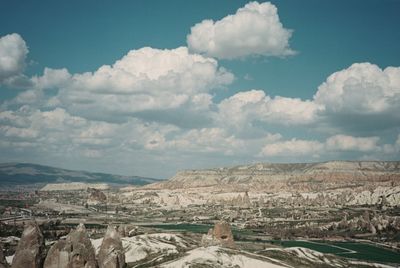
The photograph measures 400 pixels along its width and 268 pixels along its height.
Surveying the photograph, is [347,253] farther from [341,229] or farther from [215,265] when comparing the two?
[215,265]

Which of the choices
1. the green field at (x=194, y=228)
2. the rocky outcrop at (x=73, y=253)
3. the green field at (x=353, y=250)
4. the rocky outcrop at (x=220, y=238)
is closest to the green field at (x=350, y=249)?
the green field at (x=353, y=250)

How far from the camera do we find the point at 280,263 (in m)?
87.9

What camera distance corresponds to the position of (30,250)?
47.8 metres

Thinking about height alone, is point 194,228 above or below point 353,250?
below

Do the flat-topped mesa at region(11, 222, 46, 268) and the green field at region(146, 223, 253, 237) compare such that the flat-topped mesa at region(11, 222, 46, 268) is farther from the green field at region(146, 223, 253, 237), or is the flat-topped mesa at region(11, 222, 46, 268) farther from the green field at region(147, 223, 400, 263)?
the green field at region(146, 223, 253, 237)

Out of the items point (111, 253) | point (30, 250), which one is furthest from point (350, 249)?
point (30, 250)

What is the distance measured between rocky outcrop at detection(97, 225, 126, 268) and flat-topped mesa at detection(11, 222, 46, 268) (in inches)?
263

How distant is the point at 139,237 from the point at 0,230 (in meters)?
58.4

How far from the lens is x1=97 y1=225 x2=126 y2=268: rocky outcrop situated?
52.7 meters

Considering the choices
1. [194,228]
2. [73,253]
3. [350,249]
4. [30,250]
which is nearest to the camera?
[73,253]

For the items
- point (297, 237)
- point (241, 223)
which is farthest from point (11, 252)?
point (241, 223)

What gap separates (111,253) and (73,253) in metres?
6.72

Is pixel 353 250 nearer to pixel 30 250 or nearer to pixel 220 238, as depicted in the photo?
pixel 220 238

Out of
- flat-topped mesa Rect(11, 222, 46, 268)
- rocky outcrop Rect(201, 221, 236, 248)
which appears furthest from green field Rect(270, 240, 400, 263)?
flat-topped mesa Rect(11, 222, 46, 268)
